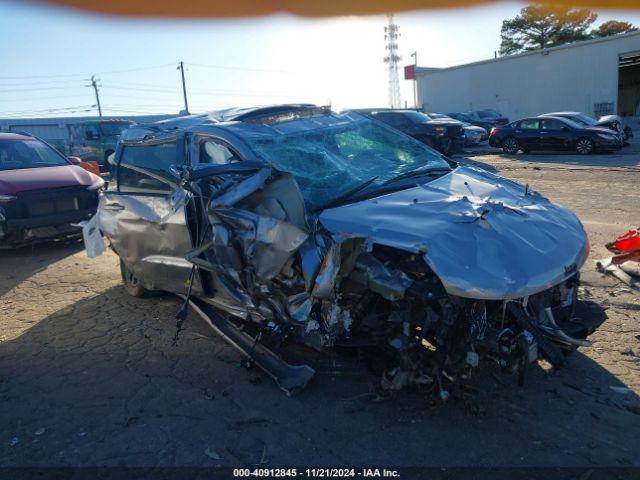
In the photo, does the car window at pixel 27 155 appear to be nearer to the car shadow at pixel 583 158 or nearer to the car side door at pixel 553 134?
the car shadow at pixel 583 158

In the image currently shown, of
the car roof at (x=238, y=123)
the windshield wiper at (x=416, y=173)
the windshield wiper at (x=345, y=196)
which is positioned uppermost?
the car roof at (x=238, y=123)

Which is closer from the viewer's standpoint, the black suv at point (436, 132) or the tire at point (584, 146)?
the tire at point (584, 146)

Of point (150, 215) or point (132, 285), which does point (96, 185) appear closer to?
point (132, 285)

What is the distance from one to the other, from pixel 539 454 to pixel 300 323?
5.08ft

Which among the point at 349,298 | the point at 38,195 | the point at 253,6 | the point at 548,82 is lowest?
the point at 349,298

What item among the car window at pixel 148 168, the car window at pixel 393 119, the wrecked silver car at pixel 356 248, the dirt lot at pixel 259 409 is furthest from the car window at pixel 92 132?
the wrecked silver car at pixel 356 248

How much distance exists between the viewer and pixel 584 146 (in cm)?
1695

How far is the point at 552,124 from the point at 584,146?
1.34 metres

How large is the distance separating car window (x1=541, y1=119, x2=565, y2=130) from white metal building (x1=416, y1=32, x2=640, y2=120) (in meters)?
16.2

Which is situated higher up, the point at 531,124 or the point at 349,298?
the point at 531,124

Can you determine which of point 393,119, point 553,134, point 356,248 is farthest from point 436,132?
point 356,248

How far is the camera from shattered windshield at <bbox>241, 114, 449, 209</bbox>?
3883mm

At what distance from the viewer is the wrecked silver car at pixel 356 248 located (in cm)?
293

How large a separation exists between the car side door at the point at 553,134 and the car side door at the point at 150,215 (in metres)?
15.8
